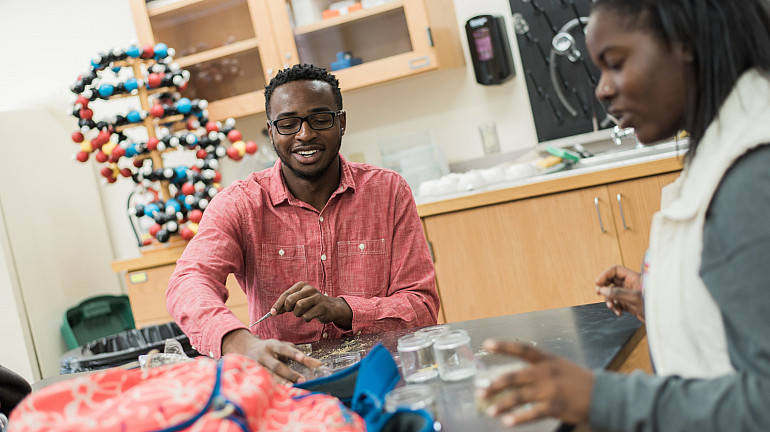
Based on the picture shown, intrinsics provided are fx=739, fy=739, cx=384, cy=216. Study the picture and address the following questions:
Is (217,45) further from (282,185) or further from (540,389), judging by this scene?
(540,389)

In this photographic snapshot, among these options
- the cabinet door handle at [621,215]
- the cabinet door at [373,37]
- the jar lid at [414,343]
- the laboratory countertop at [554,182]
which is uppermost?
the cabinet door at [373,37]

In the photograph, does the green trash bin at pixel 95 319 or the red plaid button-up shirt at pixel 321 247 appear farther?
the green trash bin at pixel 95 319

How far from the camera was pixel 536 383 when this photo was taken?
75cm

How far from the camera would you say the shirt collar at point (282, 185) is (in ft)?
6.08

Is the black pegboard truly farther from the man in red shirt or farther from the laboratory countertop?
the man in red shirt

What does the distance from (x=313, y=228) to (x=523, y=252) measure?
119 cm

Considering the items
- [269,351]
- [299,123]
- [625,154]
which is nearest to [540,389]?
[269,351]

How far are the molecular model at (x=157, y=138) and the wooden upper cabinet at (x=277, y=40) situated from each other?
268 mm

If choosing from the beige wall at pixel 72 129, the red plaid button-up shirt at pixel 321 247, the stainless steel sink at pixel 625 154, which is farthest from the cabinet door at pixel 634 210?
the red plaid button-up shirt at pixel 321 247

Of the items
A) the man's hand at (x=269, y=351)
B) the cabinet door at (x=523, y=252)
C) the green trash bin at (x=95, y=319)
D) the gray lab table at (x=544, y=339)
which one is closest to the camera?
the gray lab table at (x=544, y=339)

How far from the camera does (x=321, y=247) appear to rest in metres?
1.82

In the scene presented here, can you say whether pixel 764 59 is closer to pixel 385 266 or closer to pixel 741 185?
pixel 741 185

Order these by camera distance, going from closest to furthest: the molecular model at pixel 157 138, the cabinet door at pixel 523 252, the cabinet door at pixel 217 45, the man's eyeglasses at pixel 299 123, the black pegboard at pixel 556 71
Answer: the man's eyeglasses at pixel 299 123 < the cabinet door at pixel 523 252 < the molecular model at pixel 157 138 < the black pegboard at pixel 556 71 < the cabinet door at pixel 217 45

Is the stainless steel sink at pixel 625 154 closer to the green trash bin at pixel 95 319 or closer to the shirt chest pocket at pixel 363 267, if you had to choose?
the shirt chest pocket at pixel 363 267
